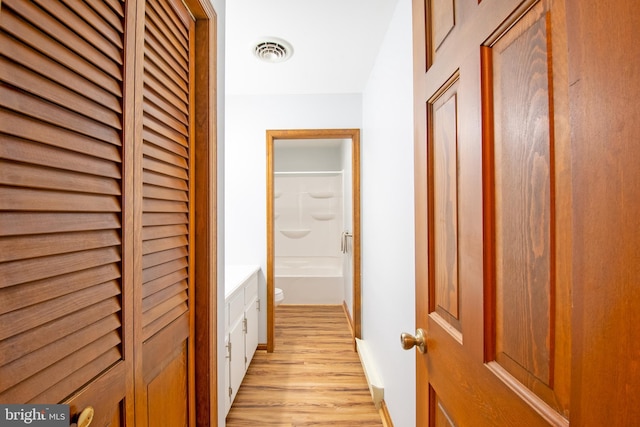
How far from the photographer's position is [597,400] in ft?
1.17

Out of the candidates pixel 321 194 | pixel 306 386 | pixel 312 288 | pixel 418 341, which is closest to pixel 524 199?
pixel 418 341

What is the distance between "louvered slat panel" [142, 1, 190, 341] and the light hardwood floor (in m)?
1.35

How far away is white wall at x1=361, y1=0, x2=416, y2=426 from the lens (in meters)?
1.52

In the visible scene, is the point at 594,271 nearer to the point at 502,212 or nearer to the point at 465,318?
the point at 502,212

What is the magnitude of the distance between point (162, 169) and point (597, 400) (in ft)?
3.32

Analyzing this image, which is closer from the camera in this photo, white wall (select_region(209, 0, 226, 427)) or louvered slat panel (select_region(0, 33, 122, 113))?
louvered slat panel (select_region(0, 33, 122, 113))

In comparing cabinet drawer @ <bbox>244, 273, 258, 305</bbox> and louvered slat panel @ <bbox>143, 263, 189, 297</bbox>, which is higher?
louvered slat panel @ <bbox>143, 263, 189, 297</bbox>

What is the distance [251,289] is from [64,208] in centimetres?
219

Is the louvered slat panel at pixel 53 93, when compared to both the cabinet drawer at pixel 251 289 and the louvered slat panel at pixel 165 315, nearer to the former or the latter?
the louvered slat panel at pixel 165 315

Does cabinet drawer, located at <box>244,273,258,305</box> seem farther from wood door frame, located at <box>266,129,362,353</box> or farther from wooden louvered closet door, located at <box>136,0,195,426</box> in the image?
wooden louvered closet door, located at <box>136,0,195,426</box>

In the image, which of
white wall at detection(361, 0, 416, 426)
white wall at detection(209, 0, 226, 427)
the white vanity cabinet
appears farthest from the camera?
the white vanity cabinet

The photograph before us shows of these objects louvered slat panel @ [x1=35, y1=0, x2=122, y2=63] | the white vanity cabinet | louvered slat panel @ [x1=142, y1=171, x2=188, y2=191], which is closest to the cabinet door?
the white vanity cabinet

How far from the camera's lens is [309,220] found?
5.05 m

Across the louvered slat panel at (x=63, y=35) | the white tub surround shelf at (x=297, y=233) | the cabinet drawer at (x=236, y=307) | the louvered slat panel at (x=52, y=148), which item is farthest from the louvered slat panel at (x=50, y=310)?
the white tub surround shelf at (x=297, y=233)
